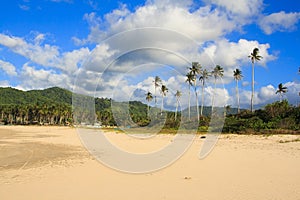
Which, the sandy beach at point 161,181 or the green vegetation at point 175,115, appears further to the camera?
the green vegetation at point 175,115

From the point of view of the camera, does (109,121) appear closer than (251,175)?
No

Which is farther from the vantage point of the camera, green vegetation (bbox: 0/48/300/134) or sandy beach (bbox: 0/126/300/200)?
green vegetation (bbox: 0/48/300/134)

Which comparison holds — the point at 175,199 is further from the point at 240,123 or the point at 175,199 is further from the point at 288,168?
the point at 240,123

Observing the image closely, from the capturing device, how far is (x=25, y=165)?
12344 millimetres

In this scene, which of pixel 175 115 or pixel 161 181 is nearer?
pixel 161 181

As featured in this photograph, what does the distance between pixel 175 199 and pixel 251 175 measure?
3957 mm

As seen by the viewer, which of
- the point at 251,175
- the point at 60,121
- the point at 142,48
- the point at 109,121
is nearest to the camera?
the point at 251,175

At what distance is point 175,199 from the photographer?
6906 mm

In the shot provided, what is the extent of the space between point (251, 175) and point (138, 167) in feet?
15.2

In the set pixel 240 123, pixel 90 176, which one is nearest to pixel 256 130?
pixel 240 123

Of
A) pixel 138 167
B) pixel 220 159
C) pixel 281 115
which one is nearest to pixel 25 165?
pixel 138 167

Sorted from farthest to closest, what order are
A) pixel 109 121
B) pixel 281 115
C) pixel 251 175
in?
1. pixel 109 121
2. pixel 281 115
3. pixel 251 175

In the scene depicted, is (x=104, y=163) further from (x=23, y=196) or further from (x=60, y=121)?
(x=60, y=121)

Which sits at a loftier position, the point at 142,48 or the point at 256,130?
the point at 142,48
